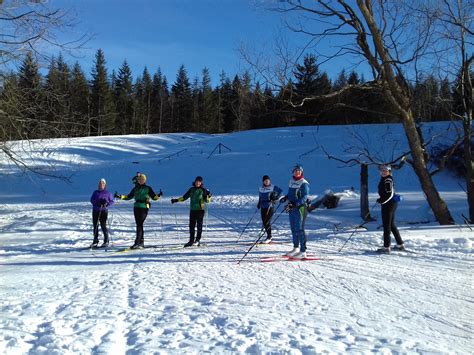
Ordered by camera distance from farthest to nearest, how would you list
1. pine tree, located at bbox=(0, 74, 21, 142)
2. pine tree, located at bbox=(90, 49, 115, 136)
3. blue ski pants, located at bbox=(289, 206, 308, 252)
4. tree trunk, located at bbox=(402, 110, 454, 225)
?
pine tree, located at bbox=(90, 49, 115, 136), tree trunk, located at bbox=(402, 110, 454, 225), pine tree, located at bbox=(0, 74, 21, 142), blue ski pants, located at bbox=(289, 206, 308, 252)

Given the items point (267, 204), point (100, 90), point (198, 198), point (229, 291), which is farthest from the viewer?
point (100, 90)

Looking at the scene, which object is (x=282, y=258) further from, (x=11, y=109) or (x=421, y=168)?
(x=11, y=109)

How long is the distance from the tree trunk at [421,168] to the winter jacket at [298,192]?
5.36 meters

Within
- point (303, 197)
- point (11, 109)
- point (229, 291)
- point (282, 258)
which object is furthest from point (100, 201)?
point (229, 291)

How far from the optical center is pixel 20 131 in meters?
9.65

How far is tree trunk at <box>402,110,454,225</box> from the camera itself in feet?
42.7

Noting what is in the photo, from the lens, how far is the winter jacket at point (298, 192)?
926 cm

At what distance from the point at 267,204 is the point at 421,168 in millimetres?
5158

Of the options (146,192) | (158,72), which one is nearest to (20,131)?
(146,192)

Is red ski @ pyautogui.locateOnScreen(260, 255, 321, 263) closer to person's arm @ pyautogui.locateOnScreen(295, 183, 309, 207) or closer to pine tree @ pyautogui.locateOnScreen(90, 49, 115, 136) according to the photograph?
person's arm @ pyautogui.locateOnScreen(295, 183, 309, 207)

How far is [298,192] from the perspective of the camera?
30.8 ft

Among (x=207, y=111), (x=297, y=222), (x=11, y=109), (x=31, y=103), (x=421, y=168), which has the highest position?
(x=207, y=111)

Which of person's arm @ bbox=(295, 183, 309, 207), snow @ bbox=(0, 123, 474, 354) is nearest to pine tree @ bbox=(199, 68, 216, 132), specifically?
snow @ bbox=(0, 123, 474, 354)

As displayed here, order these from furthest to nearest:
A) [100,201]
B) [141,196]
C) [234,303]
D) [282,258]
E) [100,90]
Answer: [100,90], [100,201], [141,196], [282,258], [234,303]
